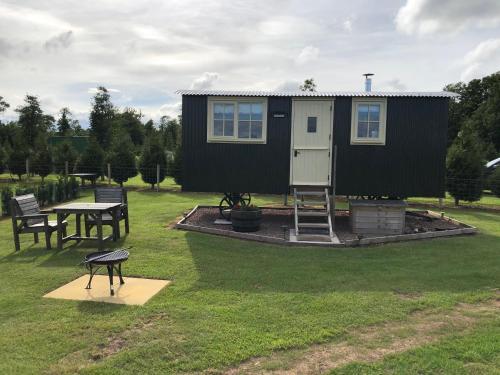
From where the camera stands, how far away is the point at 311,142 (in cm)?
947

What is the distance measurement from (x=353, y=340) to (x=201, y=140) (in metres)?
6.68

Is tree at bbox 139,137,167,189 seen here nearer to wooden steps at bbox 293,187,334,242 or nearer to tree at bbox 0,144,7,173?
tree at bbox 0,144,7,173

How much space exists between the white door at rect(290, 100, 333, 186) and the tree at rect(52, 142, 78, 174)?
15.0 meters

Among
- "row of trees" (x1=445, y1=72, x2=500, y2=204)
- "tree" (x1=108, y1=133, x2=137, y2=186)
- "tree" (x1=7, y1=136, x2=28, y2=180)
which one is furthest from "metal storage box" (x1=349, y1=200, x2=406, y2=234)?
"tree" (x1=7, y1=136, x2=28, y2=180)

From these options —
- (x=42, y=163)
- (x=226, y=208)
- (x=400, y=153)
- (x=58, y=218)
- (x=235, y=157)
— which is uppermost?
(x=400, y=153)

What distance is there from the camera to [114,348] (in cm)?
356

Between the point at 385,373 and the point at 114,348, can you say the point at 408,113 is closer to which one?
the point at 385,373

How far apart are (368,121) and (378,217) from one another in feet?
7.39

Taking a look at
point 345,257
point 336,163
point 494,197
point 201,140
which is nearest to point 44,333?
point 345,257

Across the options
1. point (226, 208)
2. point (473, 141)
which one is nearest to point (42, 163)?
point (226, 208)

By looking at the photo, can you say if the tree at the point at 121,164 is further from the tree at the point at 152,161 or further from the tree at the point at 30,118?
the tree at the point at 30,118

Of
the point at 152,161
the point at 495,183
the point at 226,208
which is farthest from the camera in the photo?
the point at 152,161

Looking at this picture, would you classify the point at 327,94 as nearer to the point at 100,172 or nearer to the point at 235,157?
the point at 235,157

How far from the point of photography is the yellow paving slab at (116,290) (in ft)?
15.6
